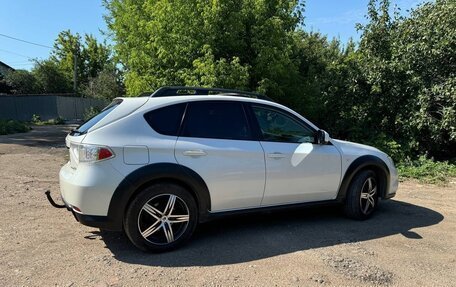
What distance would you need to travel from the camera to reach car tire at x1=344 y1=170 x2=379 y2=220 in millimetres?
6059

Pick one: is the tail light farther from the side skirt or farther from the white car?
the side skirt

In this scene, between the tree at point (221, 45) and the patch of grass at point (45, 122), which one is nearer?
the tree at point (221, 45)

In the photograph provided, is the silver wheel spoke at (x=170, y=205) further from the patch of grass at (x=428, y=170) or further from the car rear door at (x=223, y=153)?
the patch of grass at (x=428, y=170)

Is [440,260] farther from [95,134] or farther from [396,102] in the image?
[396,102]

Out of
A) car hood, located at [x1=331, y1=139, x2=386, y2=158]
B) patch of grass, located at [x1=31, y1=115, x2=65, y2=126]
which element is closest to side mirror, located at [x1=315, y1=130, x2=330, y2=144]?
car hood, located at [x1=331, y1=139, x2=386, y2=158]

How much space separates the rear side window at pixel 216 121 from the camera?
4957mm

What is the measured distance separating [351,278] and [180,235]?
1.83 m

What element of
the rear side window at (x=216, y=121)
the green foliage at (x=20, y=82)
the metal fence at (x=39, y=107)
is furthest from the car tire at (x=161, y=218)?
the green foliage at (x=20, y=82)

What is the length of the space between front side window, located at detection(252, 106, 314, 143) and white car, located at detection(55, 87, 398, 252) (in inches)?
0.5

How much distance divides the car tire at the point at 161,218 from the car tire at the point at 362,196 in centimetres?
238

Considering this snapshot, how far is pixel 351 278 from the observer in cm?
425

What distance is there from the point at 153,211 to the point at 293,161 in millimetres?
1856

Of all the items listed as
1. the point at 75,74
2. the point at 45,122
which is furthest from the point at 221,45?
the point at 75,74

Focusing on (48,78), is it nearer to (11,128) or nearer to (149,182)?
(11,128)
